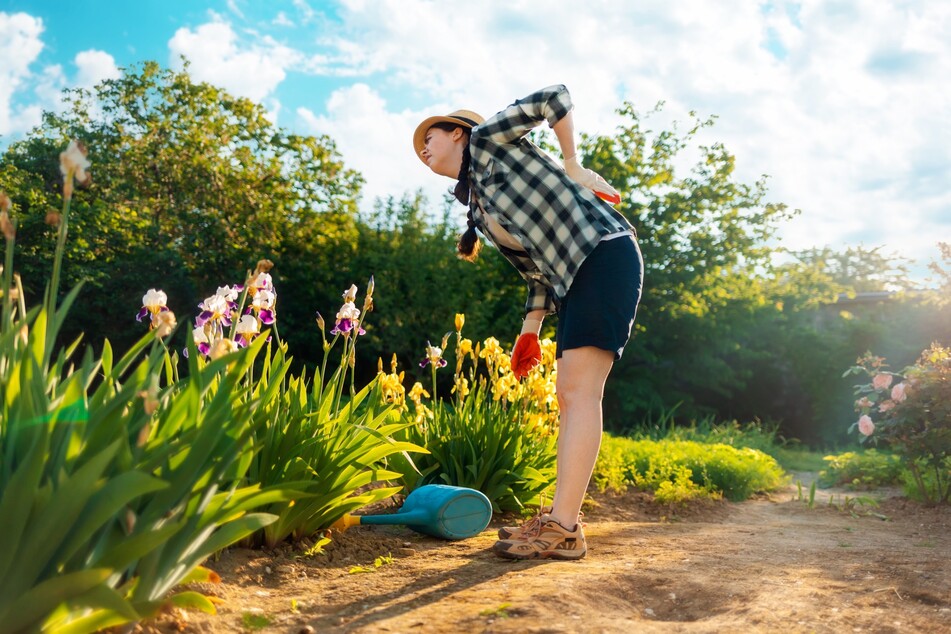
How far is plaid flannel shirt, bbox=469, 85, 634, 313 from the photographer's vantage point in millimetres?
2924

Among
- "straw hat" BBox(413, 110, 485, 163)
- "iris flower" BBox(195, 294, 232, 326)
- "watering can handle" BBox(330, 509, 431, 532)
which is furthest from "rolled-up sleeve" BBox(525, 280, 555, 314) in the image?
"iris flower" BBox(195, 294, 232, 326)

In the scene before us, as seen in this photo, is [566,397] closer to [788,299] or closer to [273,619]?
[273,619]

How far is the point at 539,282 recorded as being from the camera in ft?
11.1

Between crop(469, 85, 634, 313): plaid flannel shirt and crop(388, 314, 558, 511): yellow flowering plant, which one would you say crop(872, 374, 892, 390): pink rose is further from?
crop(469, 85, 634, 313): plaid flannel shirt

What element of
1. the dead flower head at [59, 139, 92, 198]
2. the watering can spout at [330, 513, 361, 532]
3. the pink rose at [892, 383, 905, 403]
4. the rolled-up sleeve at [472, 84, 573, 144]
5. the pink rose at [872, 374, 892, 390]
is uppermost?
the rolled-up sleeve at [472, 84, 573, 144]

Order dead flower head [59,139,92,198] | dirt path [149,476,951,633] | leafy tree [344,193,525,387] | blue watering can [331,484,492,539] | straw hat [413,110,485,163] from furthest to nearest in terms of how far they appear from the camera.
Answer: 1. leafy tree [344,193,525,387]
2. blue watering can [331,484,492,539]
3. straw hat [413,110,485,163]
4. dirt path [149,476,951,633]
5. dead flower head [59,139,92,198]

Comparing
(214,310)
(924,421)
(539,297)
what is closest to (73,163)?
(214,310)

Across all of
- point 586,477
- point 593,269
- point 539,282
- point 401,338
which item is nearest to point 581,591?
point 586,477

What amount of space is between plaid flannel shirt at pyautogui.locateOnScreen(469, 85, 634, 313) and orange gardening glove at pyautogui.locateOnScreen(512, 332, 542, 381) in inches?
14.8

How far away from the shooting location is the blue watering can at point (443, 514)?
3.31m

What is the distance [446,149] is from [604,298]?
34.5 inches

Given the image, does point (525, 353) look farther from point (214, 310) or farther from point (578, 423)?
point (214, 310)

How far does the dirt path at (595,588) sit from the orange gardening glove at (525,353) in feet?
2.49

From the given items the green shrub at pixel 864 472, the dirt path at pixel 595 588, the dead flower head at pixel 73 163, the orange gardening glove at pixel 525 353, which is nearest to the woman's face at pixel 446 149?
the orange gardening glove at pixel 525 353
